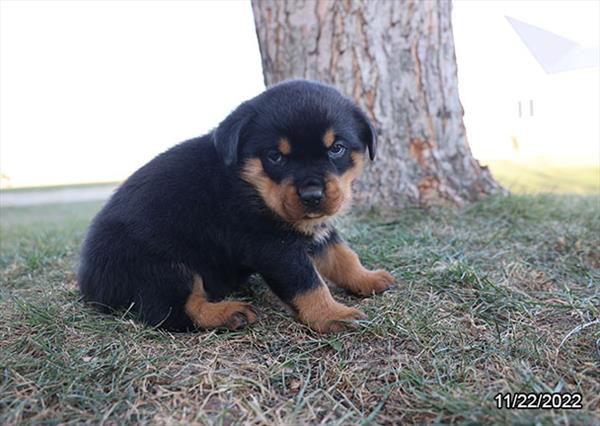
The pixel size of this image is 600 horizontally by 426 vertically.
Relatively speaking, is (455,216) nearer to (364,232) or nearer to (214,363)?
(364,232)

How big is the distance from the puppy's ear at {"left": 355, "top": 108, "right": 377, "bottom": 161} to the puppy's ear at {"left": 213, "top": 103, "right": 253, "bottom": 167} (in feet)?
2.05

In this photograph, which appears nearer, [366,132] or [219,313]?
[219,313]

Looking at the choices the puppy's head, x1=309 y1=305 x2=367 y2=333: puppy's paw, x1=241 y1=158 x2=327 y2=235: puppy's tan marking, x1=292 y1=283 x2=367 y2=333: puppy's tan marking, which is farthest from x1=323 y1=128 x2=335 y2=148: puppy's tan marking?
x1=309 y1=305 x2=367 y2=333: puppy's paw

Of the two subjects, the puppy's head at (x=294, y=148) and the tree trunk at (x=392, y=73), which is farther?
the tree trunk at (x=392, y=73)

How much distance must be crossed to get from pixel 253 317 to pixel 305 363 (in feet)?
1.54

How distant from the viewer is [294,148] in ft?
8.66

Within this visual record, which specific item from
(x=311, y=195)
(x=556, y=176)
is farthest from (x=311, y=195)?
(x=556, y=176)

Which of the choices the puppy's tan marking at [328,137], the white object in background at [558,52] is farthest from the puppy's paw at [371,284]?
the white object in background at [558,52]

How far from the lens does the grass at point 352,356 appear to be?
6.30ft

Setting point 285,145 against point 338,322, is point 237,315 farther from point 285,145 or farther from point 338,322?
point 285,145
